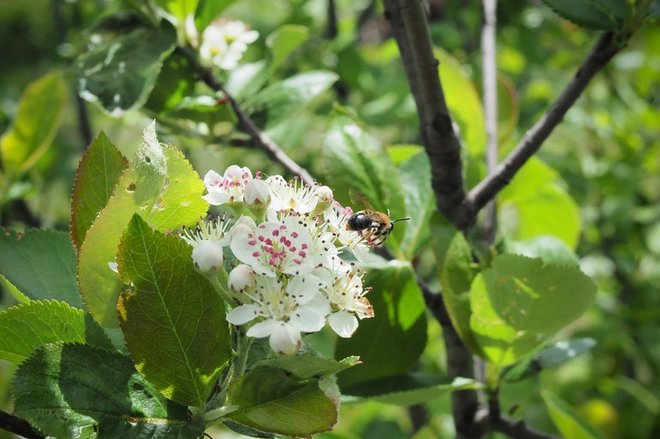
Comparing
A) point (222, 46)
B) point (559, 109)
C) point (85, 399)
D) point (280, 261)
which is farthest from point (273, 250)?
point (222, 46)

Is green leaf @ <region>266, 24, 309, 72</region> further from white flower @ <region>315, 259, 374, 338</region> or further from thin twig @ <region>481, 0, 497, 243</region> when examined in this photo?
white flower @ <region>315, 259, 374, 338</region>

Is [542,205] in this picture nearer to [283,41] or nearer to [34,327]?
[283,41]

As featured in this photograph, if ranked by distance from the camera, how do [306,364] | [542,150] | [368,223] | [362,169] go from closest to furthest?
[306,364]
[368,223]
[362,169]
[542,150]

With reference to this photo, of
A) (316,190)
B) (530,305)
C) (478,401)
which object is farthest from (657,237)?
(316,190)

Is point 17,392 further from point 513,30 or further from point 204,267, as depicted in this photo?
point 513,30

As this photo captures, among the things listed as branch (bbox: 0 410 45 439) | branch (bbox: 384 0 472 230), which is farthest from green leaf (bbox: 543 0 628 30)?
branch (bbox: 0 410 45 439)

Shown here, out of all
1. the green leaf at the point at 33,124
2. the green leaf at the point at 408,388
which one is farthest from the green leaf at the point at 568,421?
the green leaf at the point at 33,124
